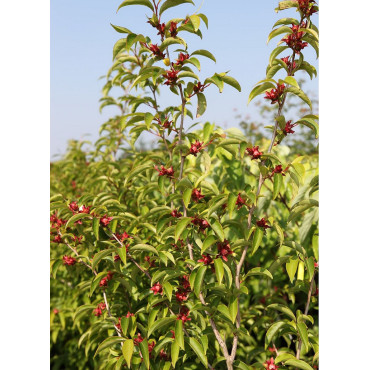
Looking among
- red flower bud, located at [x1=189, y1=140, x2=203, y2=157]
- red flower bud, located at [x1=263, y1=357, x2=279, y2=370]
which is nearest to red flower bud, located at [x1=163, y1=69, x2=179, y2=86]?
red flower bud, located at [x1=189, y1=140, x2=203, y2=157]

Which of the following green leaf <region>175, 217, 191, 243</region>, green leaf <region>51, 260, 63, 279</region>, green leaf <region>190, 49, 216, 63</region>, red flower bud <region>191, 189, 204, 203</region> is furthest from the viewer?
green leaf <region>51, 260, 63, 279</region>

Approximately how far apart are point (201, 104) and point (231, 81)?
19cm

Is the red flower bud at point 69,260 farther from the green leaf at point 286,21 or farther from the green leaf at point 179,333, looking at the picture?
the green leaf at point 286,21

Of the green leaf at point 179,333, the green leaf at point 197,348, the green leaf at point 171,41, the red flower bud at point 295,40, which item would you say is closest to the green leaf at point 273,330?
the green leaf at point 197,348

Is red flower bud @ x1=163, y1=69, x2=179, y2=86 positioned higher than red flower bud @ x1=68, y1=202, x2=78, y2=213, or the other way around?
red flower bud @ x1=163, y1=69, x2=179, y2=86

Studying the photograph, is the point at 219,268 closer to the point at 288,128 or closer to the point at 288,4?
the point at 288,128

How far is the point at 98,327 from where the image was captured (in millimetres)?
2104

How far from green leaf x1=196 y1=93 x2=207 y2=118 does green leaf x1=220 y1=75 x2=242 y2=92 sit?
0.15 meters

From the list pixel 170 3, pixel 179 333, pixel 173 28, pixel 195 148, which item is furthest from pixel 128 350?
pixel 170 3

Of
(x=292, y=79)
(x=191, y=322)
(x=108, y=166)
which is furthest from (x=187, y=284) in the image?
(x=108, y=166)

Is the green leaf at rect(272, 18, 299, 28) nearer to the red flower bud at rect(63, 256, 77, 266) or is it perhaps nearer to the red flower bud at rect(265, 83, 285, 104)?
the red flower bud at rect(265, 83, 285, 104)

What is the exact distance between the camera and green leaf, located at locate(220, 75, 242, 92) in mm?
1693

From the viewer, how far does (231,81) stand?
5.58ft

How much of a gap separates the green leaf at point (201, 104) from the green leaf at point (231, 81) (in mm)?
145
